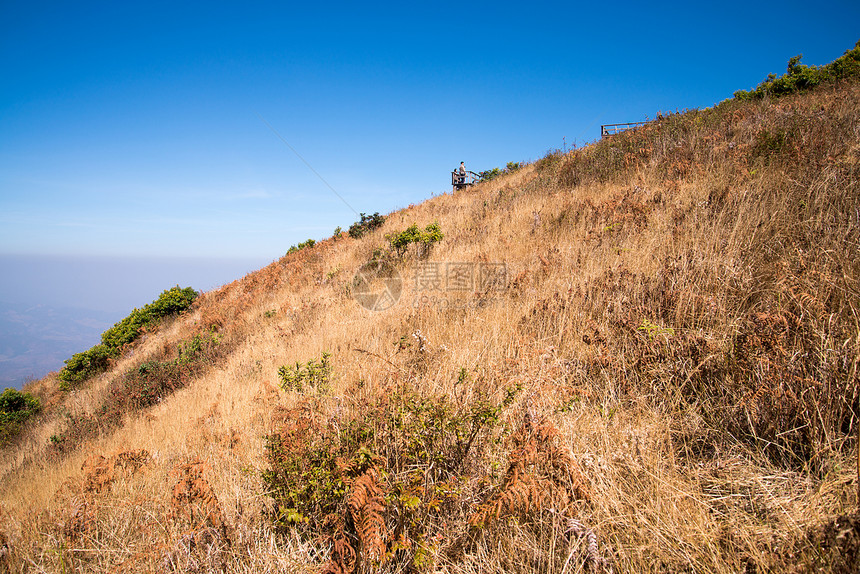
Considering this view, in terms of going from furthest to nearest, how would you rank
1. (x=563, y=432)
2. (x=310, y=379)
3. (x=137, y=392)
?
(x=137, y=392), (x=310, y=379), (x=563, y=432)

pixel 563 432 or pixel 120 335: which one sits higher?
pixel 120 335

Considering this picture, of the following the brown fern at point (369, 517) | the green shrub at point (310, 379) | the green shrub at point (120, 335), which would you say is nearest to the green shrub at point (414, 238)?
the green shrub at point (310, 379)

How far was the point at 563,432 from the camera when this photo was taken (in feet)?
6.81

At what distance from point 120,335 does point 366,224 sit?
10.3 metres

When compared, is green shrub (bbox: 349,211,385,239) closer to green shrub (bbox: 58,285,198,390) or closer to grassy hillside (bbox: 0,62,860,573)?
green shrub (bbox: 58,285,198,390)

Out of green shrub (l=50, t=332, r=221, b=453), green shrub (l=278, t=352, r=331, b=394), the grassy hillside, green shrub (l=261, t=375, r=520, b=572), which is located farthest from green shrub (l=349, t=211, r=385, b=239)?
green shrub (l=261, t=375, r=520, b=572)

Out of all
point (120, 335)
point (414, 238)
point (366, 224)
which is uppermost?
point (366, 224)

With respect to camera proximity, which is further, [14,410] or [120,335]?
[120,335]

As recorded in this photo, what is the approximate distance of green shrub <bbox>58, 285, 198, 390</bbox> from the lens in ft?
37.9

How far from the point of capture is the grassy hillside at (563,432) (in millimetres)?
1544

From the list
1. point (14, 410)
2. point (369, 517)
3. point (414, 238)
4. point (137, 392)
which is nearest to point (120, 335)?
point (14, 410)

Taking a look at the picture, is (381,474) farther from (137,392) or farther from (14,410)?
(14,410)

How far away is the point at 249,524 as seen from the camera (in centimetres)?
194

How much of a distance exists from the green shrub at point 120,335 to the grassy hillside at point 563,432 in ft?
28.9
